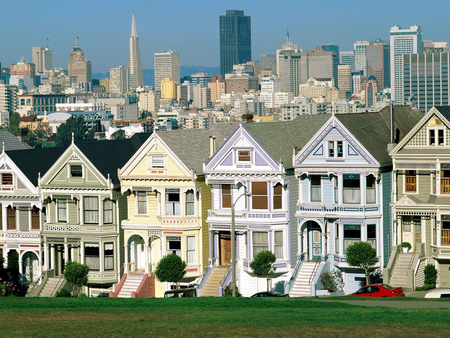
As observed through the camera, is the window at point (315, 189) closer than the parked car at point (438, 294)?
No

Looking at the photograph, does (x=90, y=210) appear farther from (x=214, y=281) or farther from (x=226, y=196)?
(x=214, y=281)

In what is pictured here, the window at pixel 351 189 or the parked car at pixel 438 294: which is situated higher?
the window at pixel 351 189

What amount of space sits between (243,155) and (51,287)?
1308 cm

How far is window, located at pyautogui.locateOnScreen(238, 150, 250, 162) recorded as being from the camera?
50625 millimetres

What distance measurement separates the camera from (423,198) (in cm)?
4828

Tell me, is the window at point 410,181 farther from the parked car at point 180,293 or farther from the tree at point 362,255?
the parked car at point 180,293

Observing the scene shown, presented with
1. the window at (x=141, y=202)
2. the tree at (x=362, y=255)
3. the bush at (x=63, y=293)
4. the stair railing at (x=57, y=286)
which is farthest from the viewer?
the stair railing at (x=57, y=286)

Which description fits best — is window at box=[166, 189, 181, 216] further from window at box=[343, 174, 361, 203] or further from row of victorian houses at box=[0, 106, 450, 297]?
window at box=[343, 174, 361, 203]

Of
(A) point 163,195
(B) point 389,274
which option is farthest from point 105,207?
(B) point 389,274

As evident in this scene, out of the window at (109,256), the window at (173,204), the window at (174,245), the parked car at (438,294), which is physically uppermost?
the window at (173,204)

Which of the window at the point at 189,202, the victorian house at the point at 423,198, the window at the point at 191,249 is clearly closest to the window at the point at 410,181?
the victorian house at the point at 423,198

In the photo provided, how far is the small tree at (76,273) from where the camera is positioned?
51.9m

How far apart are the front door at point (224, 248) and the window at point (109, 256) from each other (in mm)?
6001

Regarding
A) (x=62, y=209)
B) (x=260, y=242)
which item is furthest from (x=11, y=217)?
(x=260, y=242)
